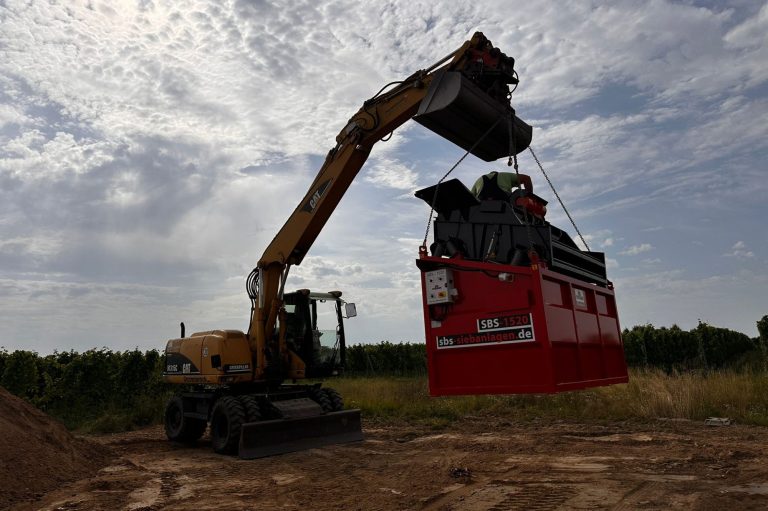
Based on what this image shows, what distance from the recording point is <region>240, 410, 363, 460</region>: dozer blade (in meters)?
9.15

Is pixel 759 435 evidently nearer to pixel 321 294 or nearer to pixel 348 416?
pixel 348 416

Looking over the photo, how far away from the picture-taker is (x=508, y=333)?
4.93 meters

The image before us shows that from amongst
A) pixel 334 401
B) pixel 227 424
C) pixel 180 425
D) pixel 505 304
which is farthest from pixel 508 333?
pixel 180 425

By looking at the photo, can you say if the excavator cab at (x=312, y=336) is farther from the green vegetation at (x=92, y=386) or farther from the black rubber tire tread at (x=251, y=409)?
the green vegetation at (x=92, y=386)

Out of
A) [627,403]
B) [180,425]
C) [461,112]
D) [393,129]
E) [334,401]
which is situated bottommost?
[627,403]

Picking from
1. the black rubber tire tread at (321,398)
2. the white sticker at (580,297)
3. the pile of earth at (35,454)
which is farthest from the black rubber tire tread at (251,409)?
the white sticker at (580,297)

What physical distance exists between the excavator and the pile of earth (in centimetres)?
194

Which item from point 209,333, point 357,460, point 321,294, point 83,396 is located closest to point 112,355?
point 83,396

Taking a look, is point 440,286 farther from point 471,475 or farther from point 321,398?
point 321,398

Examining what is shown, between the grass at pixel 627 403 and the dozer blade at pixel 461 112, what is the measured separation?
7.42m

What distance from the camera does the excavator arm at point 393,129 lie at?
6.68 metres

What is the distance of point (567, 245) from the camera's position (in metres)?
6.12

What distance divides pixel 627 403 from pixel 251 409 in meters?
8.04

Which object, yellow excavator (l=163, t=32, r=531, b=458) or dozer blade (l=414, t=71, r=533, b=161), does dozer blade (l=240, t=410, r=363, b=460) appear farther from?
dozer blade (l=414, t=71, r=533, b=161)
